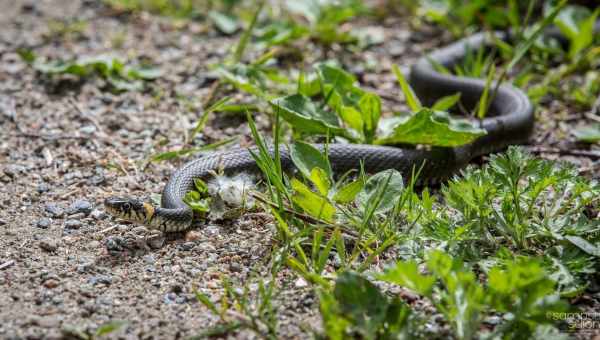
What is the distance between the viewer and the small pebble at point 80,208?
4.90 m

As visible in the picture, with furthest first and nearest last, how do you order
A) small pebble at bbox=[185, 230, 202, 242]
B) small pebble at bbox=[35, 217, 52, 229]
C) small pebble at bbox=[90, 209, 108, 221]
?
small pebble at bbox=[90, 209, 108, 221] < small pebble at bbox=[35, 217, 52, 229] < small pebble at bbox=[185, 230, 202, 242]

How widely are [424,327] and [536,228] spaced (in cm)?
104

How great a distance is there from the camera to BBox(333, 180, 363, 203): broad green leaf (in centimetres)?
425

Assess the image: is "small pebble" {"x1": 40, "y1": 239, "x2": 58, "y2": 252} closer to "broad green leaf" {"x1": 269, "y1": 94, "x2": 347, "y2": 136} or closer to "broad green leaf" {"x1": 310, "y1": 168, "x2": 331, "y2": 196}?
"broad green leaf" {"x1": 310, "y1": 168, "x2": 331, "y2": 196}

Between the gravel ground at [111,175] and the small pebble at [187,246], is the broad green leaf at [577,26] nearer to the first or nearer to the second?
the gravel ground at [111,175]

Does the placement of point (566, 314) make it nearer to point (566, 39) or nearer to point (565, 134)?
point (565, 134)

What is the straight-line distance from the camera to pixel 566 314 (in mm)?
3674

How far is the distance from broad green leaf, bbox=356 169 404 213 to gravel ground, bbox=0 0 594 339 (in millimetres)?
693

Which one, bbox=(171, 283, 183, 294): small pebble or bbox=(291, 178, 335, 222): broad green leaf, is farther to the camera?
bbox=(291, 178, 335, 222): broad green leaf

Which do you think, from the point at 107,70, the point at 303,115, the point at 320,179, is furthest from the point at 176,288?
the point at 107,70

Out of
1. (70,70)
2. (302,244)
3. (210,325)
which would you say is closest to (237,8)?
(70,70)

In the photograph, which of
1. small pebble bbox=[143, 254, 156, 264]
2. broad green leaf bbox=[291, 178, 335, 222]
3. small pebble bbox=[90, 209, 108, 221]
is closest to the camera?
broad green leaf bbox=[291, 178, 335, 222]

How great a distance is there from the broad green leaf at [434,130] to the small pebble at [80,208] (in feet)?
7.95

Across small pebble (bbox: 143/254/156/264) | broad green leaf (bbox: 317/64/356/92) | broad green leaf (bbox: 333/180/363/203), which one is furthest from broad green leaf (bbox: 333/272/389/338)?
broad green leaf (bbox: 317/64/356/92)
